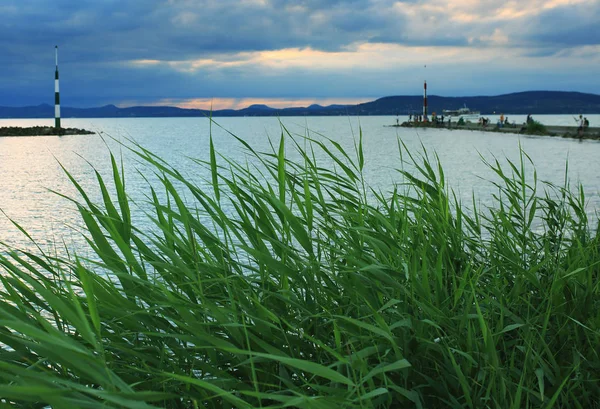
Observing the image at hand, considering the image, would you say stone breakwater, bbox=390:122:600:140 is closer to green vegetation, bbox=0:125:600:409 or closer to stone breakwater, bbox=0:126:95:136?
green vegetation, bbox=0:125:600:409

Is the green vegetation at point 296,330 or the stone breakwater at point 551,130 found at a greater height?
the stone breakwater at point 551,130

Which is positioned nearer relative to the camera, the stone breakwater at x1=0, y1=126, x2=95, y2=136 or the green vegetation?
the green vegetation

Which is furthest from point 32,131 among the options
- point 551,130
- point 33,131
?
point 551,130

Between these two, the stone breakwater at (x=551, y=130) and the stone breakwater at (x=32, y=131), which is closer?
the stone breakwater at (x=551, y=130)

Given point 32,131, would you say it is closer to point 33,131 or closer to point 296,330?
point 33,131

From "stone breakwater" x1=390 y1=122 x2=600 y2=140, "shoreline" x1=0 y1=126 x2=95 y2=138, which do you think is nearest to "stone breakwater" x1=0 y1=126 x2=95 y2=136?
"shoreline" x1=0 y1=126 x2=95 y2=138

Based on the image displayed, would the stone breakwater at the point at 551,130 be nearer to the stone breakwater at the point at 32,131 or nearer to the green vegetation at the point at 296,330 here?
the green vegetation at the point at 296,330

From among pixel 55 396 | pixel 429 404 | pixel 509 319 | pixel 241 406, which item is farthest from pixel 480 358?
pixel 55 396

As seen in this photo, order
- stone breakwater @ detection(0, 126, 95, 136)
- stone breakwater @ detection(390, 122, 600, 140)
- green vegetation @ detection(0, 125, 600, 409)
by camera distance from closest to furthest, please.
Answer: green vegetation @ detection(0, 125, 600, 409) → stone breakwater @ detection(390, 122, 600, 140) → stone breakwater @ detection(0, 126, 95, 136)

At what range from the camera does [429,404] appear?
238 cm

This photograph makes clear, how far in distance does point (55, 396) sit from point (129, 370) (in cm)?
70

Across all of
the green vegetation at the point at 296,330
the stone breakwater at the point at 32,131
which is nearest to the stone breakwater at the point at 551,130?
the green vegetation at the point at 296,330

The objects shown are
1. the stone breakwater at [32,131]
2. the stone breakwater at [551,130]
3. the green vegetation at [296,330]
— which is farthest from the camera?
the stone breakwater at [32,131]

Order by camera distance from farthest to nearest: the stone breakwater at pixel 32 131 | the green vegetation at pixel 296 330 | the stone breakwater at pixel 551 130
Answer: the stone breakwater at pixel 32 131 < the stone breakwater at pixel 551 130 < the green vegetation at pixel 296 330
